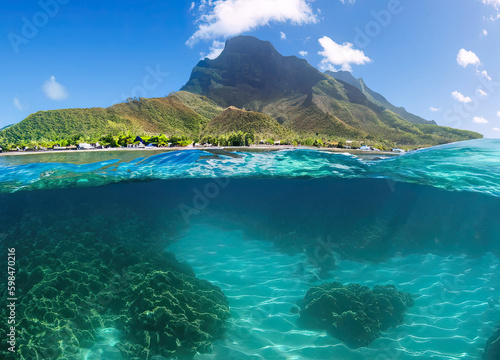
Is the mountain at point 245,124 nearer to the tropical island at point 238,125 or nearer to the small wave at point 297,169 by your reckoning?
the tropical island at point 238,125

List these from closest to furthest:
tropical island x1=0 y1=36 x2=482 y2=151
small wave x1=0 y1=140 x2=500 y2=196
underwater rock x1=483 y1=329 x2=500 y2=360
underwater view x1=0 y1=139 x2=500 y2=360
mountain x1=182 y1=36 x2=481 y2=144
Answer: underwater rock x1=483 y1=329 x2=500 y2=360
underwater view x1=0 y1=139 x2=500 y2=360
small wave x1=0 y1=140 x2=500 y2=196
tropical island x1=0 y1=36 x2=482 y2=151
mountain x1=182 y1=36 x2=481 y2=144

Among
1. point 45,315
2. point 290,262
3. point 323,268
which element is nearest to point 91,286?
point 45,315

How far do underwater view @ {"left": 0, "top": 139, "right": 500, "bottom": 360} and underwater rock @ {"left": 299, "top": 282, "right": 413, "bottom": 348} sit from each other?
30 mm

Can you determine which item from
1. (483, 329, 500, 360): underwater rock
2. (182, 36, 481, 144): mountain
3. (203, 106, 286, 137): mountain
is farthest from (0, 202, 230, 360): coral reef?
(182, 36, 481, 144): mountain

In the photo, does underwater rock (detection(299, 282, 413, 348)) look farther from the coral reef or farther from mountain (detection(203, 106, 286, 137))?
mountain (detection(203, 106, 286, 137))

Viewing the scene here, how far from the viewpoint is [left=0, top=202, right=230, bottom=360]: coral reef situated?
16.5ft

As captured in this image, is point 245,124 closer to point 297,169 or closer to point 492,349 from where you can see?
point 297,169

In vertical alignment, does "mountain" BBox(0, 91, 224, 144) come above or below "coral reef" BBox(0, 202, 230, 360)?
above

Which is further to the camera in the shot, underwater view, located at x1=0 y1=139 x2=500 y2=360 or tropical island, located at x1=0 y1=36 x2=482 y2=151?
tropical island, located at x1=0 y1=36 x2=482 y2=151

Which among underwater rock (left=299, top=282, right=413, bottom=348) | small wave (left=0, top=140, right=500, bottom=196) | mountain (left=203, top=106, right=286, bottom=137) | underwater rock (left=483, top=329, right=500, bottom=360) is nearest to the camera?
underwater rock (left=483, top=329, right=500, bottom=360)

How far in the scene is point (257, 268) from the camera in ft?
28.7

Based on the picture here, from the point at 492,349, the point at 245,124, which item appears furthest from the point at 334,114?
the point at 492,349

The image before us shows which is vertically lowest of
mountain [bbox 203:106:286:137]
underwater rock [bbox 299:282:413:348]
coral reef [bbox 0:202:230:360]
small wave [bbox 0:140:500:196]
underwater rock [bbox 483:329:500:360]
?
underwater rock [bbox 483:329:500:360]

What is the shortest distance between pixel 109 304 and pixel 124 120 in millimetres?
119076
